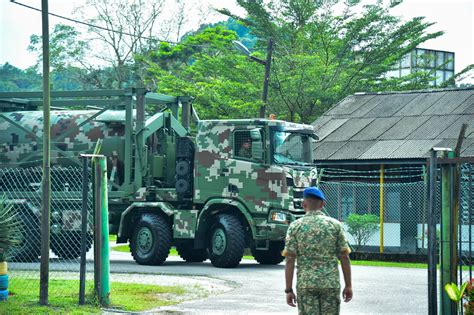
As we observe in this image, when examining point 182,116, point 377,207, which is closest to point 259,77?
point 377,207

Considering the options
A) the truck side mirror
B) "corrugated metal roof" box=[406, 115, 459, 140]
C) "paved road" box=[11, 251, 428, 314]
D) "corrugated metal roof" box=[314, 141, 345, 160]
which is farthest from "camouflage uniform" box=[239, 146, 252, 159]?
"corrugated metal roof" box=[406, 115, 459, 140]

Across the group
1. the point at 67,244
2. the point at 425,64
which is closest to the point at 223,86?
the point at 425,64

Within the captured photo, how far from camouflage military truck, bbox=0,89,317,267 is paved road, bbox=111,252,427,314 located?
2.23 feet

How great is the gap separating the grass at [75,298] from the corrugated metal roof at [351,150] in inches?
540

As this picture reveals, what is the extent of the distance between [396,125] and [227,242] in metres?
11.1

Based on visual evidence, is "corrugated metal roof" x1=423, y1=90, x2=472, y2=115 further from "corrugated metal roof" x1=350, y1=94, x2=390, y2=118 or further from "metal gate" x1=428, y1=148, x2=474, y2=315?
"metal gate" x1=428, y1=148, x2=474, y2=315

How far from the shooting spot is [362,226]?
2952cm

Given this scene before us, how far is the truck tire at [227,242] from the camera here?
2252 centimetres

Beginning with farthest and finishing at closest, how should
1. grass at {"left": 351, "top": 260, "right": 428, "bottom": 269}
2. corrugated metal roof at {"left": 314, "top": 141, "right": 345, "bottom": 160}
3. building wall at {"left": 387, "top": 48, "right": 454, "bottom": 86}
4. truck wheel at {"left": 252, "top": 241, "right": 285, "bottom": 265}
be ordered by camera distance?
building wall at {"left": 387, "top": 48, "right": 454, "bottom": 86} → corrugated metal roof at {"left": 314, "top": 141, "right": 345, "bottom": 160} → grass at {"left": 351, "top": 260, "right": 428, "bottom": 269} → truck wheel at {"left": 252, "top": 241, "right": 285, "bottom": 265}

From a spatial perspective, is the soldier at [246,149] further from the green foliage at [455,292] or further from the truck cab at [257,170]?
the green foliage at [455,292]

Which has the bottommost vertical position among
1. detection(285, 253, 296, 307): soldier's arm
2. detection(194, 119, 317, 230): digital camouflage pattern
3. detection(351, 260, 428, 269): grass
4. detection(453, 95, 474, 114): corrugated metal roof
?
detection(351, 260, 428, 269): grass

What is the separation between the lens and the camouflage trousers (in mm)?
8859

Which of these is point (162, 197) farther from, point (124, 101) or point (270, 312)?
point (270, 312)

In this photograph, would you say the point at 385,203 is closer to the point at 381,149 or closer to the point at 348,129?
the point at 381,149
